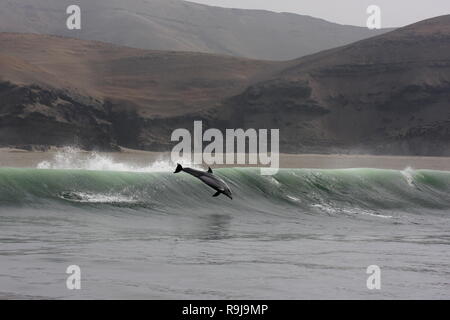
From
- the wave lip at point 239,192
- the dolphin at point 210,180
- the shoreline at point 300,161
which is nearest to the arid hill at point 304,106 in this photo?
the shoreline at point 300,161

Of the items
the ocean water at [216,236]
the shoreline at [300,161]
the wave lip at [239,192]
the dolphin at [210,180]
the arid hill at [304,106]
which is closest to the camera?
the ocean water at [216,236]

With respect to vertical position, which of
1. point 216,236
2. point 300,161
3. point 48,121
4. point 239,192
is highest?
point 48,121

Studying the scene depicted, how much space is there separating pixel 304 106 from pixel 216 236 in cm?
12215

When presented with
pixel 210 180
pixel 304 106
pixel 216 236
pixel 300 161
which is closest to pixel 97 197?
pixel 210 180

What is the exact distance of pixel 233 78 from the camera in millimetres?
183750

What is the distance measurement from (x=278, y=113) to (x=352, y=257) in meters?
123

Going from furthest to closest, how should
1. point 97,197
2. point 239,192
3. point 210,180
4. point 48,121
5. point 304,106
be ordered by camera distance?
1. point 304,106
2. point 48,121
3. point 239,192
4. point 97,197
5. point 210,180

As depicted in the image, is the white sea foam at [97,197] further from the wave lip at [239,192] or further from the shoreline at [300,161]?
the shoreline at [300,161]

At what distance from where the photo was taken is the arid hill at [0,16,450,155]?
416 ft

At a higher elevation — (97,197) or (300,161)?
(300,161)

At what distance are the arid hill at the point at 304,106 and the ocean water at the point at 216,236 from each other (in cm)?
9043

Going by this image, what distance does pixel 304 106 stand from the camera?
142 m

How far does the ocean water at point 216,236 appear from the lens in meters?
13.8

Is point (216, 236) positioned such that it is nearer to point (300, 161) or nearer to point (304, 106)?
point (300, 161)
